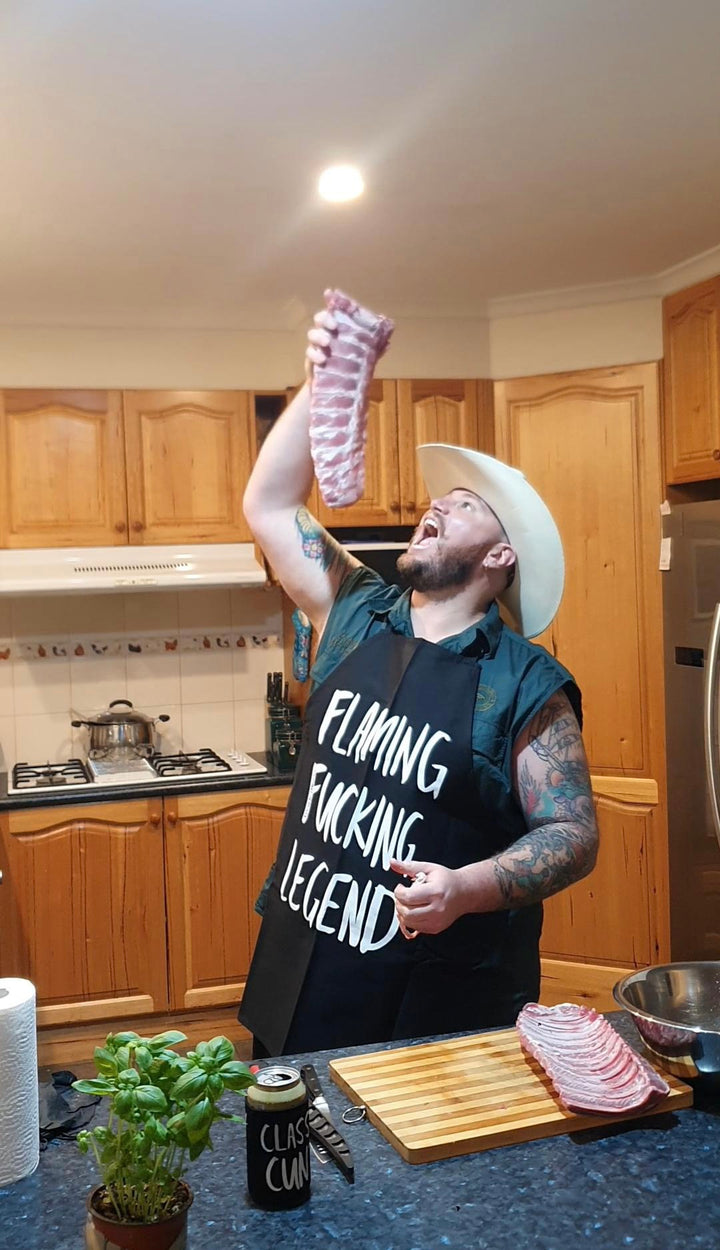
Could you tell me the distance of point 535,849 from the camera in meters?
1.56

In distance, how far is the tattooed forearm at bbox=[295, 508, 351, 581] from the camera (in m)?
1.92

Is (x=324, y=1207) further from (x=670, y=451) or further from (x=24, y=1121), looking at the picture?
(x=670, y=451)

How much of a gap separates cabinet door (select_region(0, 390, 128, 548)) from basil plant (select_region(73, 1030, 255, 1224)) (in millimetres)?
2738

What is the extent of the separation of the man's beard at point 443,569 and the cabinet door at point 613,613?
168cm

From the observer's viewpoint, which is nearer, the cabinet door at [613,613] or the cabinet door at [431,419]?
the cabinet door at [613,613]

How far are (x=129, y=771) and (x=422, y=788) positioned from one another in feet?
6.70

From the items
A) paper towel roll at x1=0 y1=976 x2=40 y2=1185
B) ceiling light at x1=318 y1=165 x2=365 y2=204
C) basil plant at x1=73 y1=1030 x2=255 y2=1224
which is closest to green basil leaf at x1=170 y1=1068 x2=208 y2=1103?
basil plant at x1=73 y1=1030 x2=255 y2=1224

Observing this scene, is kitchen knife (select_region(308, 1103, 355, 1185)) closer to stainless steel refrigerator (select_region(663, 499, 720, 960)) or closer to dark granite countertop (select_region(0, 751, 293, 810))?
stainless steel refrigerator (select_region(663, 499, 720, 960))

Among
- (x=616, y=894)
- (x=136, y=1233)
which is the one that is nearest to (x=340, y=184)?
(x=136, y=1233)

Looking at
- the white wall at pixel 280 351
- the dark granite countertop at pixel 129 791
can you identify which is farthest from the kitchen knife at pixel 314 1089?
the white wall at pixel 280 351

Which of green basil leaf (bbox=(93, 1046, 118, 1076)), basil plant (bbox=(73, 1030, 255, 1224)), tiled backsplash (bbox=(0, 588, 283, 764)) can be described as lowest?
basil plant (bbox=(73, 1030, 255, 1224))

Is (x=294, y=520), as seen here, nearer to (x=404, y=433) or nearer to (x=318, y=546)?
(x=318, y=546)

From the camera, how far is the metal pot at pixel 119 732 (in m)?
3.69

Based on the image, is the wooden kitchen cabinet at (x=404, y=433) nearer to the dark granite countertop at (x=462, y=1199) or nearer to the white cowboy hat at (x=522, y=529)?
the white cowboy hat at (x=522, y=529)
